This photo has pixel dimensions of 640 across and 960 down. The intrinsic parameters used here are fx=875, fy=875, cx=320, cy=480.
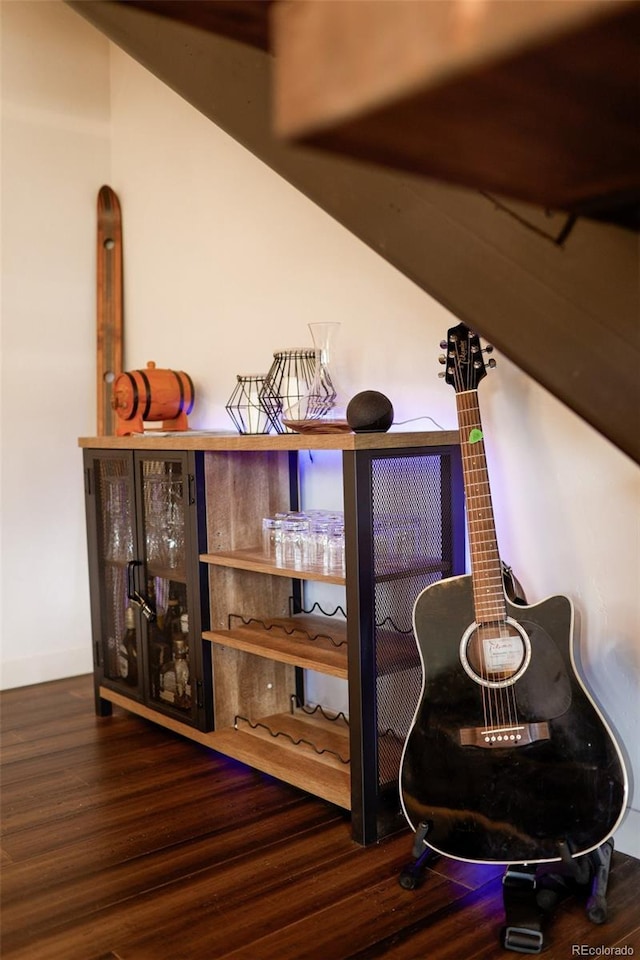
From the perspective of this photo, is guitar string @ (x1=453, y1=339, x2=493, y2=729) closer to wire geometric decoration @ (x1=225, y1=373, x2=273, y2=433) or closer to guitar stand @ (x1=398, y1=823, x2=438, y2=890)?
guitar stand @ (x1=398, y1=823, x2=438, y2=890)

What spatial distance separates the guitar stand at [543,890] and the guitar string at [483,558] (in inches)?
13.4

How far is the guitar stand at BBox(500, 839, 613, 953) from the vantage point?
1913 millimetres

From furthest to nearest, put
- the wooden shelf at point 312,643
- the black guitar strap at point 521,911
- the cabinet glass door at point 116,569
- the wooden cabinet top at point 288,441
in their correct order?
1. the cabinet glass door at point 116,569
2. the wooden shelf at point 312,643
3. the wooden cabinet top at point 288,441
4. the black guitar strap at point 521,911

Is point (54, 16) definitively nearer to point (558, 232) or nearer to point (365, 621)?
point (365, 621)

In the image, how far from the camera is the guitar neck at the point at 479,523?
7.04 ft

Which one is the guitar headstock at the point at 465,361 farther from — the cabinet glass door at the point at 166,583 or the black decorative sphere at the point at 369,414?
the cabinet glass door at the point at 166,583

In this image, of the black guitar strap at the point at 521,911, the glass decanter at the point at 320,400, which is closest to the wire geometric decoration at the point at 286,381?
the glass decanter at the point at 320,400

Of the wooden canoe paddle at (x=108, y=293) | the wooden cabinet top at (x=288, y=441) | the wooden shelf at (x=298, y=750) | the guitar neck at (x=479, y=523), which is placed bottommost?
the wooden shelf at (x=298, y=750)

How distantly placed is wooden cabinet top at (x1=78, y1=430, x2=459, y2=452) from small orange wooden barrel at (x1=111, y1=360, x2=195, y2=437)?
19 centimetres

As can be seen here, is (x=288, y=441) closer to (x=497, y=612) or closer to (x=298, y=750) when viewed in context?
(x=497, y=612)

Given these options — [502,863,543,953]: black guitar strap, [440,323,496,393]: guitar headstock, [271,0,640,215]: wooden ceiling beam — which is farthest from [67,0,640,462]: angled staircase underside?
[502,863,543,953]: black guitar strap

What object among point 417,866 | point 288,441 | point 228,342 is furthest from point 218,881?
point 228,342

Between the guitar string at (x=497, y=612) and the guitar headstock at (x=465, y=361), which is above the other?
the guitar headstock at (x=465, y=361)

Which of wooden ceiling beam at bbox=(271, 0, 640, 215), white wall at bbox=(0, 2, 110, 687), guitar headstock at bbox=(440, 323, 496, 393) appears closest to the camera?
wooden ceiling beam at bbox=(271, 0, 640, 215)
